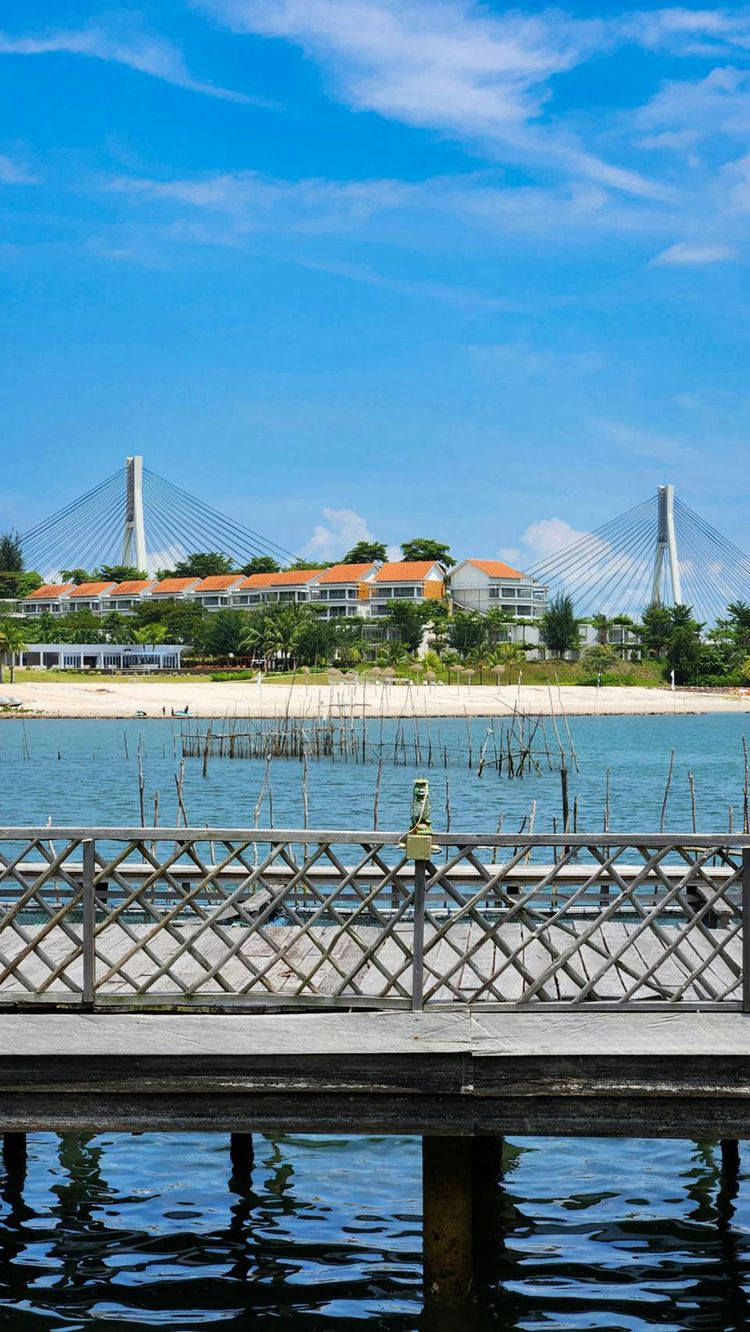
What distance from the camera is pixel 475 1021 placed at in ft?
21.0

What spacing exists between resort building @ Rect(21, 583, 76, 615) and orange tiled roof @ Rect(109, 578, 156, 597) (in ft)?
17.5

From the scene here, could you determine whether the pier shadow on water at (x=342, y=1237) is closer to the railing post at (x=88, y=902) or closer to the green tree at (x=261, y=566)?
the railing post at (x=88, y=902)

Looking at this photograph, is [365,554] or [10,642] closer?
[10,642]

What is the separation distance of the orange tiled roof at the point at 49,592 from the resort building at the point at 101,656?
127 ft

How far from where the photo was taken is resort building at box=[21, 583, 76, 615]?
14950 centimetres

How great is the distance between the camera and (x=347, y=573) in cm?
13838

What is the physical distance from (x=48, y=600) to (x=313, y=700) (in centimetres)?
7640

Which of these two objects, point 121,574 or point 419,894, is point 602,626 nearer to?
point 121,574

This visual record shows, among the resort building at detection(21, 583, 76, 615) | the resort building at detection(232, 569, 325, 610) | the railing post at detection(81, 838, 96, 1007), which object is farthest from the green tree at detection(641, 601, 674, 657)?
the railing post at detection(81, 838, 96, 1007)

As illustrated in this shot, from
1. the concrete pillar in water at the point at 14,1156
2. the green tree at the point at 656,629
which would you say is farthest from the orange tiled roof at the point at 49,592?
the concrete pillar in water at the point at 14,1156

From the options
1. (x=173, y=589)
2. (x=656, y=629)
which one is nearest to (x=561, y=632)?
(x=656, y=629)

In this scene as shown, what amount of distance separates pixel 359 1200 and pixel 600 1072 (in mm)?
2708

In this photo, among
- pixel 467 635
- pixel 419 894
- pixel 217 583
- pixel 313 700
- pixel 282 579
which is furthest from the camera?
pixel 217 583

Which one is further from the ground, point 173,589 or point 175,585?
point 175,585
